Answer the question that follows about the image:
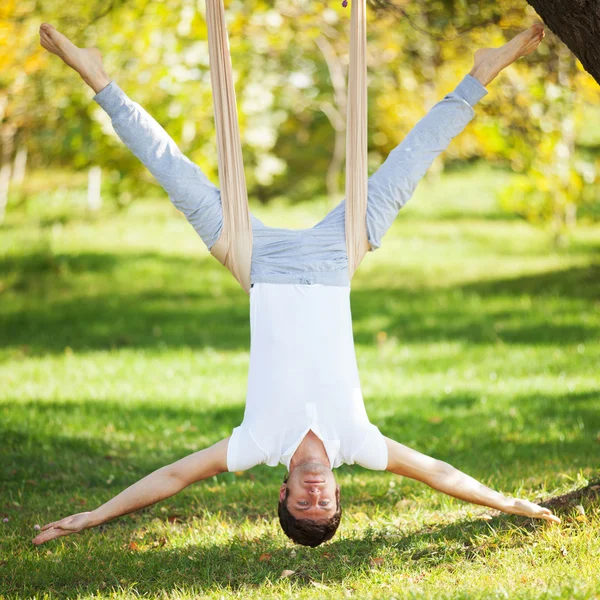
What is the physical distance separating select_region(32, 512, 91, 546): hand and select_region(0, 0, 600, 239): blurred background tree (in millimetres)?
3333

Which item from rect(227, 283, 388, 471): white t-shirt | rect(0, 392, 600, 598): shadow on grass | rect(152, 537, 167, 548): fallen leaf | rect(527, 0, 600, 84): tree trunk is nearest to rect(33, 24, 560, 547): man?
rect(227, 283, 388, 471): white t-shirt

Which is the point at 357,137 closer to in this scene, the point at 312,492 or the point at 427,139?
the point at 427,139

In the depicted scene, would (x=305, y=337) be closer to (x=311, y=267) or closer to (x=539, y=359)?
(x=311, y=267)

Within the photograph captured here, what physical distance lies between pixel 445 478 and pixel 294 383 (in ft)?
2.70

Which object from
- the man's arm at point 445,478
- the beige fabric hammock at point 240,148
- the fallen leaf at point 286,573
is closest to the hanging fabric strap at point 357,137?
the beige fabric hammock at point 240,148

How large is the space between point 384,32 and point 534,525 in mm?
8326

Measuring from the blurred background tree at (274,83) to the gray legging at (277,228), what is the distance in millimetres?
1622

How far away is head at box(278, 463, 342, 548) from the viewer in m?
3.91

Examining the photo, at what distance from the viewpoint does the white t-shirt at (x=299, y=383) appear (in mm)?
3857

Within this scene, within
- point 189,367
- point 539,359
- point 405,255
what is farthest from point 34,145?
point 539,359

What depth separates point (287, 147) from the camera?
832 inches

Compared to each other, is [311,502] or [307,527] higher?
[311,502]

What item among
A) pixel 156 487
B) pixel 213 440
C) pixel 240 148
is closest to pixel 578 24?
pixel 240 148

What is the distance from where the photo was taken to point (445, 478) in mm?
3996
